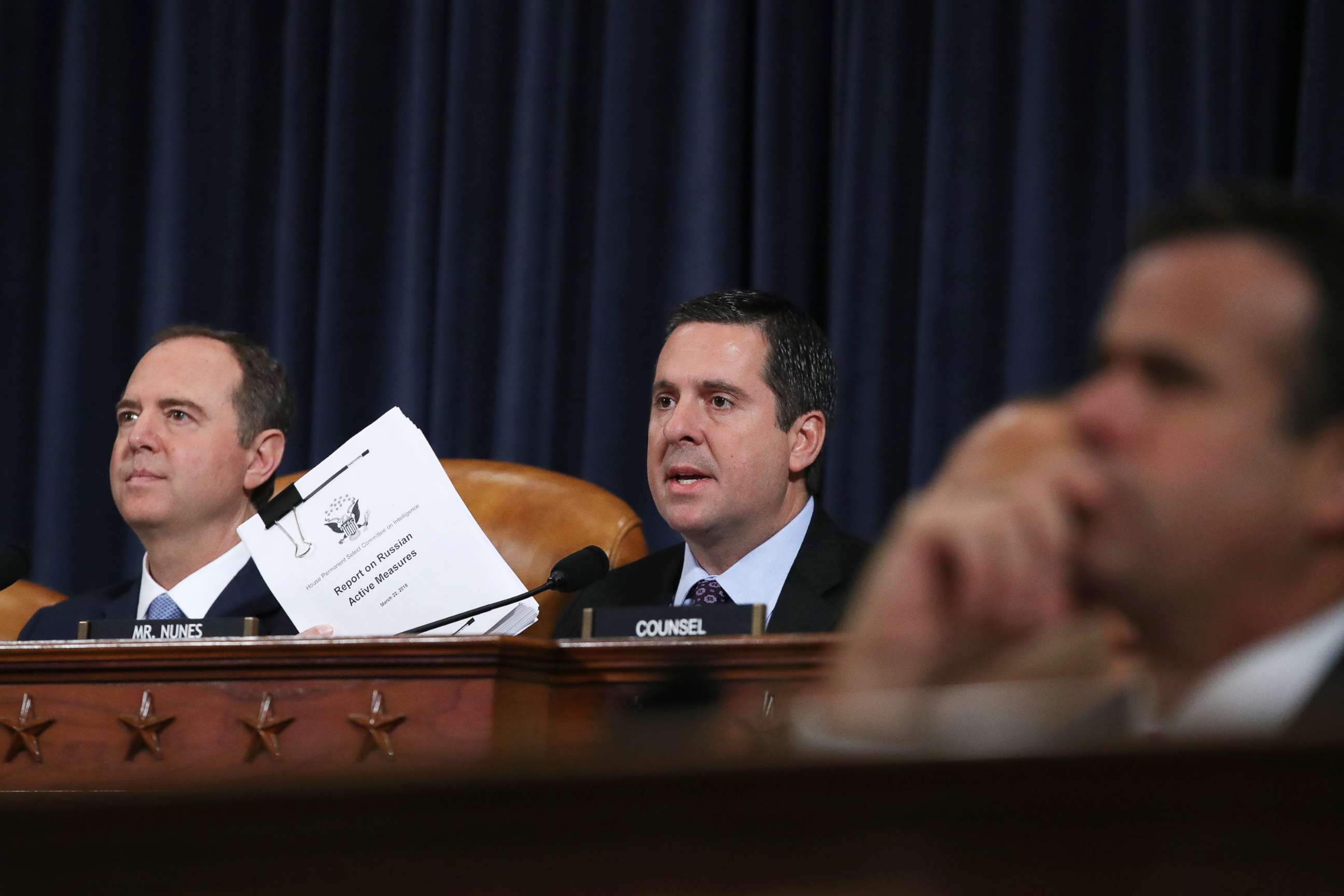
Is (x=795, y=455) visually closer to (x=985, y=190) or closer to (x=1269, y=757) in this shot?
(x=985, y=190)

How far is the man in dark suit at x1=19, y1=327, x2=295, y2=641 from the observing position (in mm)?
2629

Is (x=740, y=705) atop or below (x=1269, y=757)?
below

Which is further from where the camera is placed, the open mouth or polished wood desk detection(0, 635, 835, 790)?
the open mouth

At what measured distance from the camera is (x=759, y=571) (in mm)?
2510

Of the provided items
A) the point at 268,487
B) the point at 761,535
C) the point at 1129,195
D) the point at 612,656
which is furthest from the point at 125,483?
the point at 1129,195

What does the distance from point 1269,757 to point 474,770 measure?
241 millimetres

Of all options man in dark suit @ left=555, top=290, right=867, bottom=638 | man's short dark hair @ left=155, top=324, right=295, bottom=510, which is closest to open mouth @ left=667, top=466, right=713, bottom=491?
man in dark suit @ left=555, top=290, right=867, bottom=638

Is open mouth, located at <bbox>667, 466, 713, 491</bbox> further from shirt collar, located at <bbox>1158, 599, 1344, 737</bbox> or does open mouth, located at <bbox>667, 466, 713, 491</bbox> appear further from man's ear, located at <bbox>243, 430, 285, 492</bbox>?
shirt collar, located at <bbox>1158, 599, 1344, 737</bbox>

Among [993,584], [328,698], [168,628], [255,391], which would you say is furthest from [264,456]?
[993,584]

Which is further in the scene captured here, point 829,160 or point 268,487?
point 829,160

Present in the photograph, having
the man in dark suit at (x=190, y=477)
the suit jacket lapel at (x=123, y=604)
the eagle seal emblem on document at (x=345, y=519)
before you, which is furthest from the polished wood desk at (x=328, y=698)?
the suit jacket lapel at (x=123, y=604)

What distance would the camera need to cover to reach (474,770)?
49 centimetres

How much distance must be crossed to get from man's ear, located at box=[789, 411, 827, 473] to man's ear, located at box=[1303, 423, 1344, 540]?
79.0 inches

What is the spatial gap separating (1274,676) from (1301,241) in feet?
0.56
